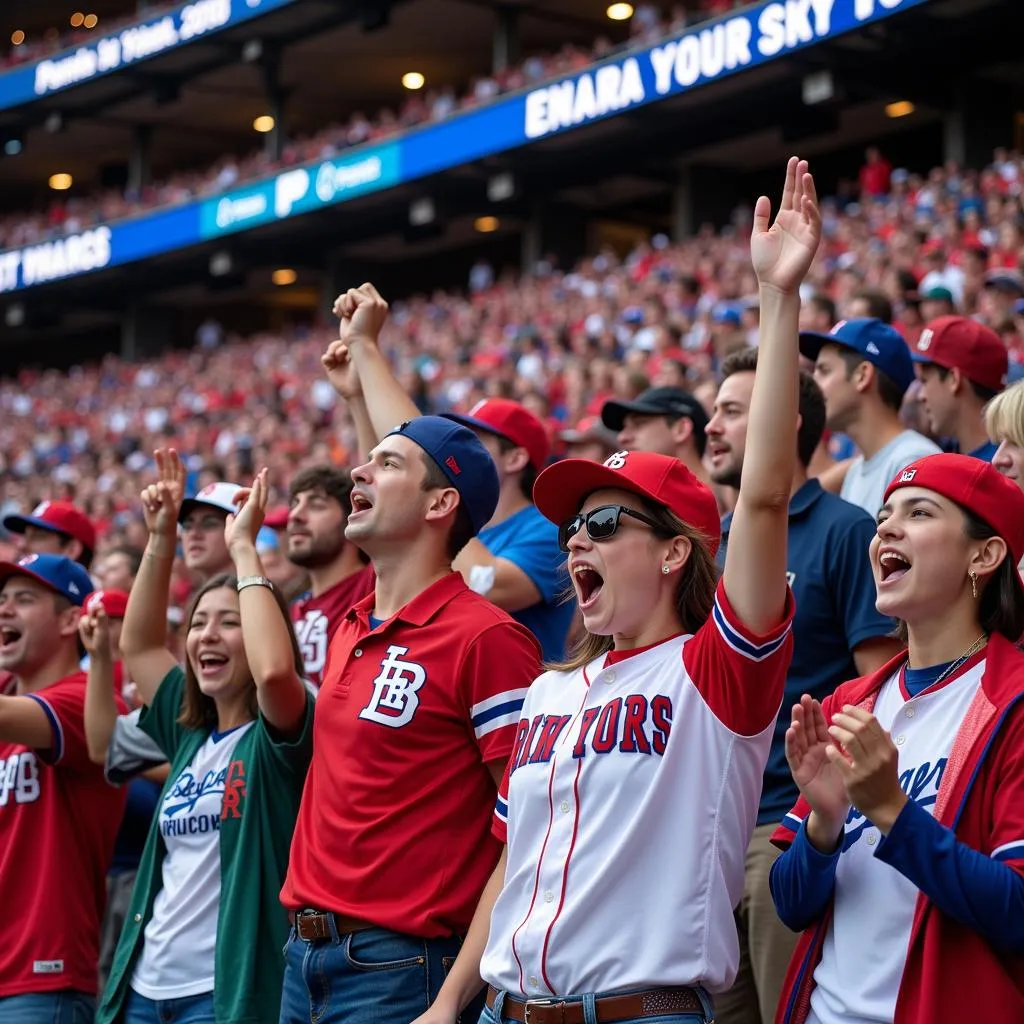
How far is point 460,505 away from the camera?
3371mm

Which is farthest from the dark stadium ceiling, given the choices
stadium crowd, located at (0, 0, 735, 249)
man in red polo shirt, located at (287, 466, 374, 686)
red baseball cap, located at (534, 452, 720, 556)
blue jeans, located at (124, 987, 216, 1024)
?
red baseball cap, located at (534, 452, 720, 556)

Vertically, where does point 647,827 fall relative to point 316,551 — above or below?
below

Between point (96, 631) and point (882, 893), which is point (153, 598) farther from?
point (882, 893)

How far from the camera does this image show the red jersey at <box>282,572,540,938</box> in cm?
297

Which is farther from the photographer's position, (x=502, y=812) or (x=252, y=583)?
(x=252, y=583)

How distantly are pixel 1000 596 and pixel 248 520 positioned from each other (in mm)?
1784

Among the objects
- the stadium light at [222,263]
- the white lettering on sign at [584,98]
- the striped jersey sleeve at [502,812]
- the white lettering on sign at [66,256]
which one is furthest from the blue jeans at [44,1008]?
the white lettering on sign at [66,256]

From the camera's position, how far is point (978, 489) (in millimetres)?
2598

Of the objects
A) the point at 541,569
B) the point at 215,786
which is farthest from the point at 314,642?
the point at 215,786

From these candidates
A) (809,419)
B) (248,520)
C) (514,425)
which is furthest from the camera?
(514,425)

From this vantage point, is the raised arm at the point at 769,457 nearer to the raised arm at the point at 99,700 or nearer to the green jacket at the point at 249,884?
the green jacket at the point at 249,884

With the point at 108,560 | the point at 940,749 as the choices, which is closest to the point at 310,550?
the point at 108,560

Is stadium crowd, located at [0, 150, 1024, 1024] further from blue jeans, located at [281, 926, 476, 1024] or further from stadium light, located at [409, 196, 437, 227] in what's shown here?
stadium light, located at [409, 196, 437, 227]

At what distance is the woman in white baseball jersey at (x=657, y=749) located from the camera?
7.96ft
